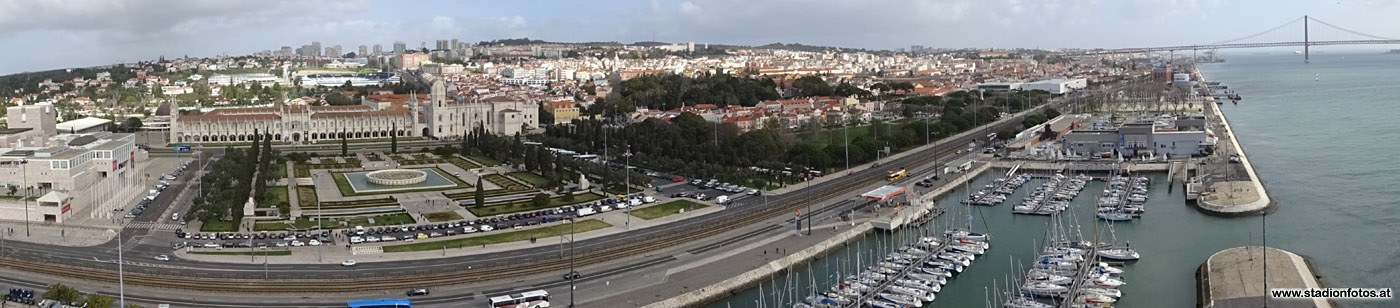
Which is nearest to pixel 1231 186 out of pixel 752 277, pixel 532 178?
pixel 752 277

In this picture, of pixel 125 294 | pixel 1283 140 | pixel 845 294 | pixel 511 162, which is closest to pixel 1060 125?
pixel 1283 140

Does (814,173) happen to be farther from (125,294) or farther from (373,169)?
(125,294)

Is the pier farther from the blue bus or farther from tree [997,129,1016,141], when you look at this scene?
the blue bus

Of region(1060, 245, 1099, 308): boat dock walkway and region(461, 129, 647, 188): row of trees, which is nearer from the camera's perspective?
region(1060, 245, 1099, 308): boat dock walkway

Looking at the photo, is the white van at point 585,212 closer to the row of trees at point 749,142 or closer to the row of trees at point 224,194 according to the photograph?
the row of trees at point 749,142

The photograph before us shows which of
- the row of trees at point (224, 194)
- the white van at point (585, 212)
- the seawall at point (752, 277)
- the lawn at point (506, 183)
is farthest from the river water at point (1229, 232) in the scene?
the row of trees at point (224, 194)

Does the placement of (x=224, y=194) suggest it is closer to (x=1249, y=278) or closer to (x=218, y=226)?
(x=218, y=226)

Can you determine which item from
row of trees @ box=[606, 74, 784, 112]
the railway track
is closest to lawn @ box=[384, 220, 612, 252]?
the railway track
